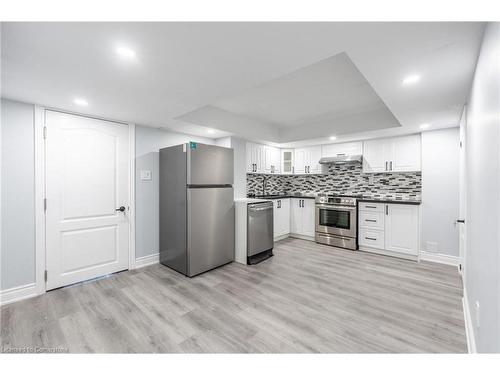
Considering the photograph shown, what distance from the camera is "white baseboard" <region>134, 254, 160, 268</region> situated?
332 centimetres

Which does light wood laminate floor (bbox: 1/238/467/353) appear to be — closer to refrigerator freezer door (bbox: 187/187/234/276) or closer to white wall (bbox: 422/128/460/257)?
refrigerator freezer door (bbox: 187/187/234/276)

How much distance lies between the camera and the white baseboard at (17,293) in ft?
7.51

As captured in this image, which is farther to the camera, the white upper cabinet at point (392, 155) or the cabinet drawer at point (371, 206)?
the cabinet drawer at point (371, 206)

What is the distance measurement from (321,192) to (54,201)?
476 cm

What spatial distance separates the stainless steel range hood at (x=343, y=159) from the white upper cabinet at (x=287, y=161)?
0.78m

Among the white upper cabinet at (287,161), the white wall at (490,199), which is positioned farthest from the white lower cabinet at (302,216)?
the white wall at (490,199)

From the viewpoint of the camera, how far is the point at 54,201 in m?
2.62

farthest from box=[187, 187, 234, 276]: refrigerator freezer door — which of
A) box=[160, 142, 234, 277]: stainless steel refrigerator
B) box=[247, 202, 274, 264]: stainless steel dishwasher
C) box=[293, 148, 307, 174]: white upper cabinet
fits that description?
box=[293, 148, 307, 174]: white upper cabinet

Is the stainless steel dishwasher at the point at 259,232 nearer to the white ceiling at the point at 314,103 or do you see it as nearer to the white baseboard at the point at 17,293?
the white ceiling at the point at 314,103

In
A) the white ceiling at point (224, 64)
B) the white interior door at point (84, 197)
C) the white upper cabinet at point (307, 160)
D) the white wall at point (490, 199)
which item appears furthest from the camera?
the white upper cabinet at point (307, 160)

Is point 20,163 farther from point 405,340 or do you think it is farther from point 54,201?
point 405,340

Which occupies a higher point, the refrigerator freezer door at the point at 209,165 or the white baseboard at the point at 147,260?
the refrigerator freezer door at the point at 209,165

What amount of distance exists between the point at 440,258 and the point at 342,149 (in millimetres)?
2443
